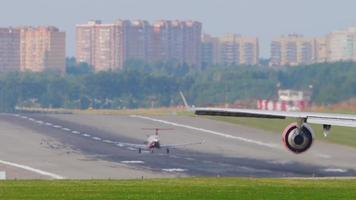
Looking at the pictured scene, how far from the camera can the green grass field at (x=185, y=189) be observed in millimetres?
38344

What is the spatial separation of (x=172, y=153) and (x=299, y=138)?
48.1 feet

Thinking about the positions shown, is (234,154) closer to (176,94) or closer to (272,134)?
(272,134)

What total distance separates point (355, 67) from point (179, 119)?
3765 cm

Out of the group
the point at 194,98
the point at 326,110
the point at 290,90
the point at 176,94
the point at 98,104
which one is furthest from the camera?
the point at 98,104

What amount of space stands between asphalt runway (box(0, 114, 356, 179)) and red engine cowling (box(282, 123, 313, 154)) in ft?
9.76

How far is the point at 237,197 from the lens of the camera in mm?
38094

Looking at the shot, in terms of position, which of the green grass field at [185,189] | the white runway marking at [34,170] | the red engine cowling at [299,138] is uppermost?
the red engine cowling at [299,138]

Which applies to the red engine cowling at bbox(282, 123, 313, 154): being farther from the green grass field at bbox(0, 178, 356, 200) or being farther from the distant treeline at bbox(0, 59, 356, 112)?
the distant treeline at bbox(0, 59, 356, 112)

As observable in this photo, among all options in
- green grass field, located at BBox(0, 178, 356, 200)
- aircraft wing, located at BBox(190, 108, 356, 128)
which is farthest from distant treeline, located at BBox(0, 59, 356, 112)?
green grass field, located at BBox(0, 178, 356, 200)

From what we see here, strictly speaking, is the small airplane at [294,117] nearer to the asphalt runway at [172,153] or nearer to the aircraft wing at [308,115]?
the aircraft wing at [308,115]

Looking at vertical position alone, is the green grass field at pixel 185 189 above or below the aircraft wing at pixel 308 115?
below

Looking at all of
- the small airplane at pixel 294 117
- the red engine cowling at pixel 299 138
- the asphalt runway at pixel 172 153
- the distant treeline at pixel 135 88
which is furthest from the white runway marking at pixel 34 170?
the distant treeline at pixel 135 88

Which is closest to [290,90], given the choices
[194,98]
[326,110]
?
[326,110]

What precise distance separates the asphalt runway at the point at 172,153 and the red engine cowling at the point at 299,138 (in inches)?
117
